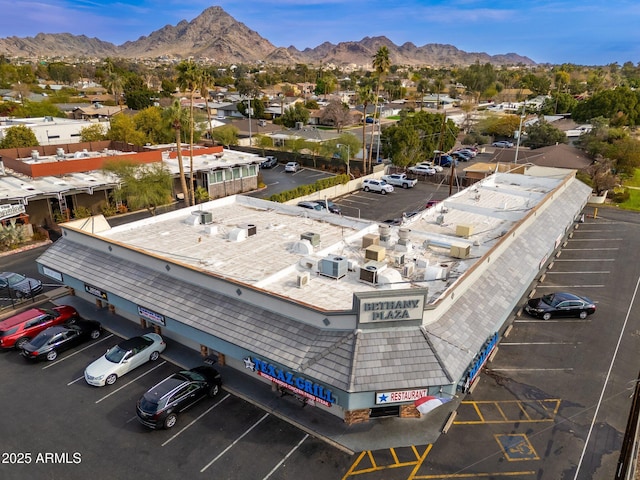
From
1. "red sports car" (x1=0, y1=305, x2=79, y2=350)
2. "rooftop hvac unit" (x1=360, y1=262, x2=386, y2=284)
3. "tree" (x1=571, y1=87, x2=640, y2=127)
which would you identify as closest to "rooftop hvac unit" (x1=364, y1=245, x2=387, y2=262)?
"rooftop hvac unit" (x1=360, y1=262, x2=386, y2=284)

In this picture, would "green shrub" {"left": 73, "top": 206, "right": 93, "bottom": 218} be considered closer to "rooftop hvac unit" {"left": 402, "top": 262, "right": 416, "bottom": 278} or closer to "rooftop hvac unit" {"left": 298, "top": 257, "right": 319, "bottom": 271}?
"rooftop hvac unit" {"left": 298, "top": 257, "right": 319, "bottom": 271}

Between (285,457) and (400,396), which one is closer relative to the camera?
(400,396)

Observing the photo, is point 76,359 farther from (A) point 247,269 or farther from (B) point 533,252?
(B) point 533,252

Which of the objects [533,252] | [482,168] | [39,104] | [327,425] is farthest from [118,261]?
[39,104]

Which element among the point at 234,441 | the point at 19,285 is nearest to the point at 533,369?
the point at 234,441

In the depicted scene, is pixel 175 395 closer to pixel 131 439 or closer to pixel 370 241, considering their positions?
pixel 131 439
